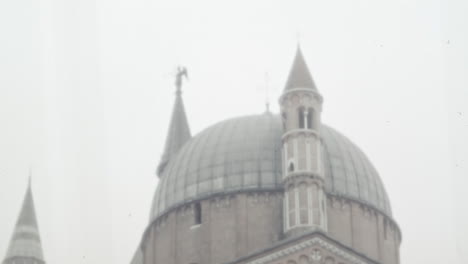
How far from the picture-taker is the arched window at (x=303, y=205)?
52.2m

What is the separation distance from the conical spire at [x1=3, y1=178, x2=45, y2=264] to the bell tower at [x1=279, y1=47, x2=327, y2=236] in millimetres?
25478

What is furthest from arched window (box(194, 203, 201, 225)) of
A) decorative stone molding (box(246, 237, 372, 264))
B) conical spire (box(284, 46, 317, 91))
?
decorative stone molding (box(246, 237, 372, 264))

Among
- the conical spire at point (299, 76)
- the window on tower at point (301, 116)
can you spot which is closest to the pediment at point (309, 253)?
the window on tower at point (301, 116)

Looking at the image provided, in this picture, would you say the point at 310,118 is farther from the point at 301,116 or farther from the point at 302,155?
the point at 302,155

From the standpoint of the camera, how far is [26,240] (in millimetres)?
75375

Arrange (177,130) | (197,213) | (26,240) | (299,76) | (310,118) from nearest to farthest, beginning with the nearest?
1. (310,118)
2. (299,76)
3. (197,213)
4. (177,130)
5. (26,240)

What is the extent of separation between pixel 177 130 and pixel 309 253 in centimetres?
2337

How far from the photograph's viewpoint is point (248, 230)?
183ft

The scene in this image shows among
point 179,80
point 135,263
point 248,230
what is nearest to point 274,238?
point 248,230

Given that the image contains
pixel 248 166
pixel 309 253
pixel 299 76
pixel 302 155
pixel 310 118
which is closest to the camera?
pixel 309 253

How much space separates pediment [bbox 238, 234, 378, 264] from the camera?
5000 cm

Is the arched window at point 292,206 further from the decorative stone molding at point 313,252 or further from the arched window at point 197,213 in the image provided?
the arched window at point 197,213

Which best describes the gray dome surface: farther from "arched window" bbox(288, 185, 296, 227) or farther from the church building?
"arched window" bbox(288, 185, 296, 227)

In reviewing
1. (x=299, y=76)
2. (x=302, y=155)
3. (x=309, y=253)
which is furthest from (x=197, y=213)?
(x=309, y=253)
